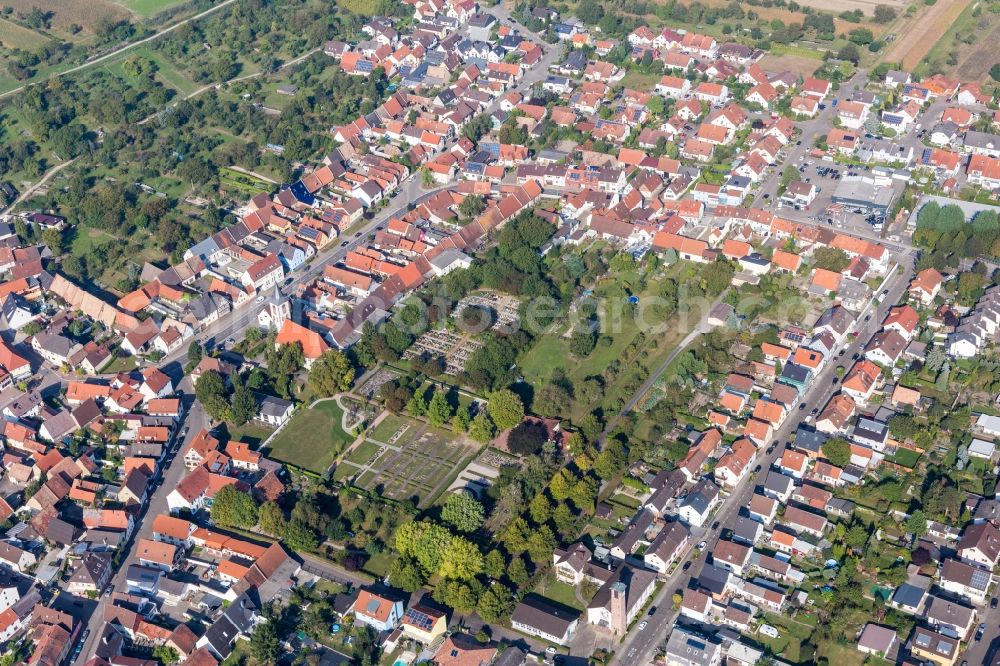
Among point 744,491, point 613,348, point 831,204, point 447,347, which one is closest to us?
point 744,491

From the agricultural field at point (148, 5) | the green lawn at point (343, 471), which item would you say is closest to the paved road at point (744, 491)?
the green lawn at point (343, 471)

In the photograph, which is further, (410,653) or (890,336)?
(890,336)

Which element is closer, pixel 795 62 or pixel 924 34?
pixel 795 62

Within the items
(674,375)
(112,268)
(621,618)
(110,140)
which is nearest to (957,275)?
(674,375)

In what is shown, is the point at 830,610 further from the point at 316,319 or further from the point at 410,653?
the point at 316,319

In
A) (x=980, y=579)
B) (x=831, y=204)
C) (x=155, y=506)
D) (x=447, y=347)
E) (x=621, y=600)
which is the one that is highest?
(x=831, y=204)

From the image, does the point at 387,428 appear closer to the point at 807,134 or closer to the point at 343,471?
the point at 343,471

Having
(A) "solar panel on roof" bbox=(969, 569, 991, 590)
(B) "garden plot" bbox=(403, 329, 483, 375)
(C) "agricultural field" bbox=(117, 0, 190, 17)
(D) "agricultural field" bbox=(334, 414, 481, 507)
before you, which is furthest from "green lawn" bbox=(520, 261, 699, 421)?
(C) "agricultural field" bbox=(117, 0, 190, 17)

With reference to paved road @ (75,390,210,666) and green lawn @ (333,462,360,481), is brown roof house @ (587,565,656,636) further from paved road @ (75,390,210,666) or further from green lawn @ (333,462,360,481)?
paved road @ (75,390,210,666)

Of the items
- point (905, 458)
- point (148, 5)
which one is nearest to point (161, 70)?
point (148, 5)
